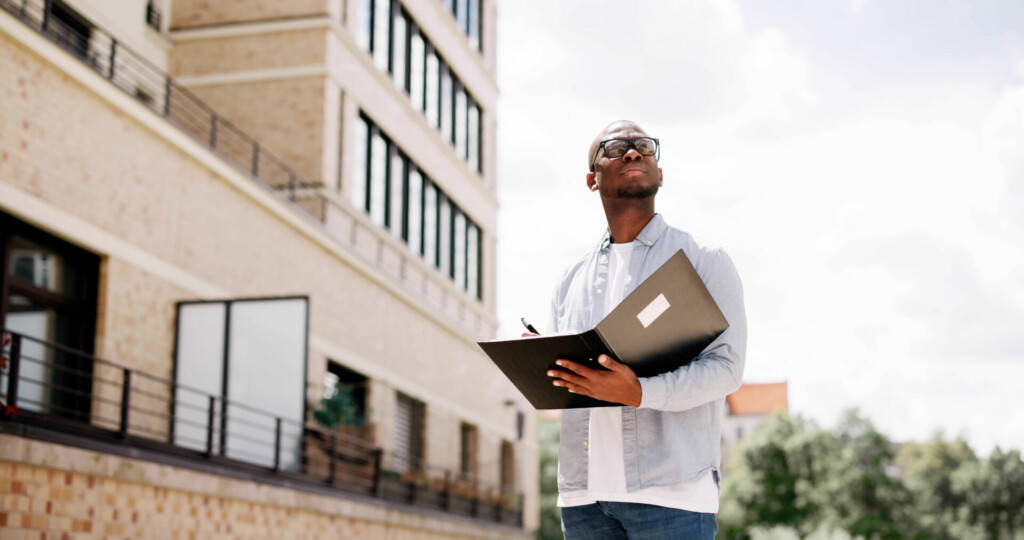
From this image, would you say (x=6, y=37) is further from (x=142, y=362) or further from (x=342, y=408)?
(x=342, y=408)

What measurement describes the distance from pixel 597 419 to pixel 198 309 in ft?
42.7

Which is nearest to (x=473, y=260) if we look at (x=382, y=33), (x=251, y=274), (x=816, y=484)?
(x=382, y=33)

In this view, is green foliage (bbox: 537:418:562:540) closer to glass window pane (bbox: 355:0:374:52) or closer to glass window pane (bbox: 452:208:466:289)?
glass window pane (bbox: 452:208:466:289)

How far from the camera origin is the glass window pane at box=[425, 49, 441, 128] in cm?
2754

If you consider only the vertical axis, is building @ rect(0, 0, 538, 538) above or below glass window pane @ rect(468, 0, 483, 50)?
below

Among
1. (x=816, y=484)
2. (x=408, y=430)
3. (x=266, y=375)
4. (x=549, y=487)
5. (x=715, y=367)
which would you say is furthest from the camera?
(x=549, y=487)

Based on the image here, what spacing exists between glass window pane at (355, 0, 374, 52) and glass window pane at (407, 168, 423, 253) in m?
3.18

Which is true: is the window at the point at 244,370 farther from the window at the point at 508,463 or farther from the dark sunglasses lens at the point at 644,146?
the window at the point at 508,463

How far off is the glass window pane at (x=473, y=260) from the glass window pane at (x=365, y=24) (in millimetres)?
7539

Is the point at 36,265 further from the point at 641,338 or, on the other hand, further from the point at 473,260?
the point at 473,260

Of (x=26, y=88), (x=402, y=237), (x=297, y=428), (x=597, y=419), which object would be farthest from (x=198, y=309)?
(x=597, y=419)

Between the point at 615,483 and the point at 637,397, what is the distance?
0.86ft

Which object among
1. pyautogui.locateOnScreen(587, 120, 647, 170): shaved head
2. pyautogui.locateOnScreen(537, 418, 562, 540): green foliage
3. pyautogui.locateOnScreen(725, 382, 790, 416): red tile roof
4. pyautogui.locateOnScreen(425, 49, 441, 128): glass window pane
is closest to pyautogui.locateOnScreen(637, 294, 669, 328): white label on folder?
pyautogui.locateOnScreen(587, 120, 647, 170): shaved head

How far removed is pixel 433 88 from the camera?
2794cm
